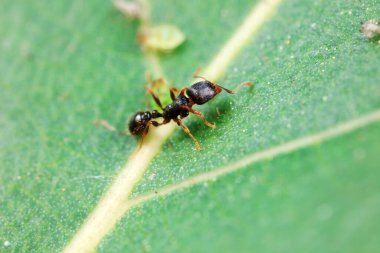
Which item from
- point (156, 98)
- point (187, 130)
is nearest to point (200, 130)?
point (187, 130)

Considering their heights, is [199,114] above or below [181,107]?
below

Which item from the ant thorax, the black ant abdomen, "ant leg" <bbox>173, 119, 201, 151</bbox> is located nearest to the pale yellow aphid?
the ant thorax

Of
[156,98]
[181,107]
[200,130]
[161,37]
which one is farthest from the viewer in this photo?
[161,37]

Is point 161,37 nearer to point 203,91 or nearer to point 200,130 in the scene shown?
point 203,91

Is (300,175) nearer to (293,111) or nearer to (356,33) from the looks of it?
(293,111)

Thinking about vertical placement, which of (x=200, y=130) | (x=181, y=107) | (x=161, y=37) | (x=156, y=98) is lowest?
(x=200, y=130)

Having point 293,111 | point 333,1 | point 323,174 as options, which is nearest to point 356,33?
point 333,1

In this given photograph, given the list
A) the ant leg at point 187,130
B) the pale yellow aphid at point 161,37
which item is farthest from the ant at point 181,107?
the pale yellow aphid at point 161,37
